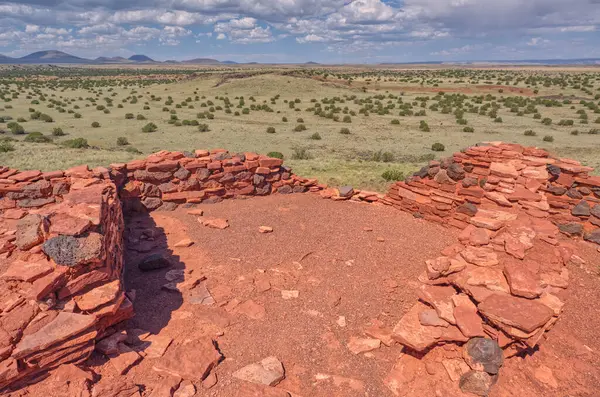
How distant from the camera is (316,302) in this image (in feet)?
22.4

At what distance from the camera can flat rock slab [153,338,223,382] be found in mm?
4891

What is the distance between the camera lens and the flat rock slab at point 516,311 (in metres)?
4.82

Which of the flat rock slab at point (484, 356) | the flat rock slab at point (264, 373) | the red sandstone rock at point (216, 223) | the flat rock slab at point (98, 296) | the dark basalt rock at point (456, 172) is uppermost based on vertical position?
Result: the dark basalt rock at point (456, 172)

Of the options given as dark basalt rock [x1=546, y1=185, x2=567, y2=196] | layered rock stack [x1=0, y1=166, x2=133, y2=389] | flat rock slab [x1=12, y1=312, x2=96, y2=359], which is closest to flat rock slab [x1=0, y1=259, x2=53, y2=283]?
layered rock stack [x1=0, y1=166, x2=133, y2=389]

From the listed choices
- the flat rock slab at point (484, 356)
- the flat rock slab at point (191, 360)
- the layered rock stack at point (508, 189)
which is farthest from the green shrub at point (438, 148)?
the flat rock slab at point (191, 360)

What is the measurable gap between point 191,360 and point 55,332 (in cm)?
171

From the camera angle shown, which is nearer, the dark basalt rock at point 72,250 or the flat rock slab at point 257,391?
the flat rock slab at point 257,391

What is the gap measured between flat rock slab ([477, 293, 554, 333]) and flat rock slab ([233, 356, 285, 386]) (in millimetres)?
2944

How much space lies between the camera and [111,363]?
488 cm

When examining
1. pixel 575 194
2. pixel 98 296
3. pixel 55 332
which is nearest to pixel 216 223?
pixel 98 296

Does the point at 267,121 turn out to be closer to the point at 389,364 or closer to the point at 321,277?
the point at 321,277

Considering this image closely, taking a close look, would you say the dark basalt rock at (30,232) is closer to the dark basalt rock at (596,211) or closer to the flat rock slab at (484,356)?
the flat rock slab at (484,356)

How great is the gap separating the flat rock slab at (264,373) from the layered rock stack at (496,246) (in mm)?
1700

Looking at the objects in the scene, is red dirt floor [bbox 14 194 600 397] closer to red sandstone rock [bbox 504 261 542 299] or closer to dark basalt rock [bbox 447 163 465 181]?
red sandstone rock [bbox 504 261 542 299]
